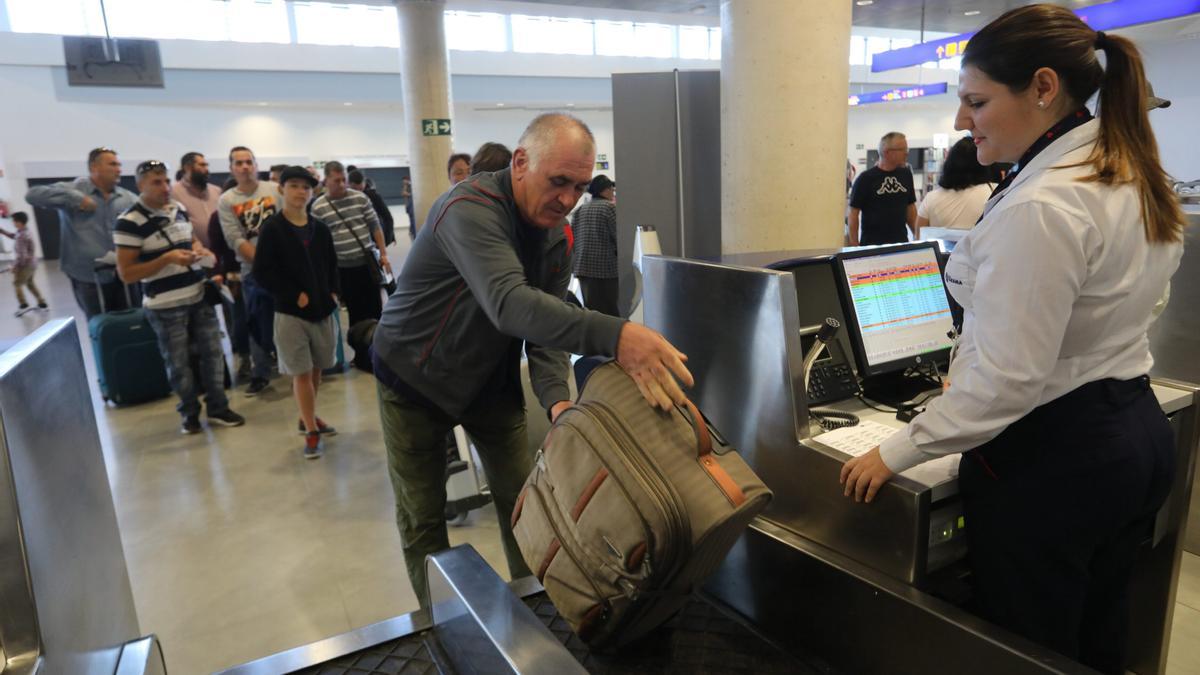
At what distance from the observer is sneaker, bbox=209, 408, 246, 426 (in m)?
4.52

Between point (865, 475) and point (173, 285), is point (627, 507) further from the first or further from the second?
point (173, 285)

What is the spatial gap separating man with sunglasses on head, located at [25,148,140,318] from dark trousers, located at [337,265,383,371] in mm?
1609

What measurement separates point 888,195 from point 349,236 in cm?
384

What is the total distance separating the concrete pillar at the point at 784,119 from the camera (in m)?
3.11

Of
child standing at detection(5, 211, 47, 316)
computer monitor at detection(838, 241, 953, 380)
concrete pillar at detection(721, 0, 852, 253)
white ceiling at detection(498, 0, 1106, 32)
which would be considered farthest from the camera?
white ceiling at detection(498, 0, 1106, 32)

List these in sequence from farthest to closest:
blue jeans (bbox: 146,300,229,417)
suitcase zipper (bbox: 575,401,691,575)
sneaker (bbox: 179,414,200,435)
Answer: sneaker (bbox: 179,414,200,435) → blue jeans (bbox: 146,300,229,417) → suitcase zipper (bbox: 575,401,691,575)

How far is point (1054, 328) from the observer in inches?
45.3

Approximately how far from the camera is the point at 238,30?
1439 cm

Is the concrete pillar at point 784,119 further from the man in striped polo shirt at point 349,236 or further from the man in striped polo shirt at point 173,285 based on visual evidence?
the man in striped polo shirt at point 173,285

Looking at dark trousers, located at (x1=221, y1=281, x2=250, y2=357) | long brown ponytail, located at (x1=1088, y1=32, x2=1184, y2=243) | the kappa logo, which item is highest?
long brown ponytail, located at (x1=1088, y1=32, x2=1184, y2=243)

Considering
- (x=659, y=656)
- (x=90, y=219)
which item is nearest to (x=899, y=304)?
(x=659, y=656)

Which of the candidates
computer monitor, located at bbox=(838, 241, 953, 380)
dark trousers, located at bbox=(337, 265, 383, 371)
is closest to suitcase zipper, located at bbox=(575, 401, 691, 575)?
computer monitor, located at bbox=(838, 241, 953, 380)

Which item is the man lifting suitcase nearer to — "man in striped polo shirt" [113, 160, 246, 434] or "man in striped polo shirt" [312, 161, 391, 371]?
"man in striped polo shirt" [113, 160, 246, 434]

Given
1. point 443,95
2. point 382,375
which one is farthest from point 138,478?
point 443,95
